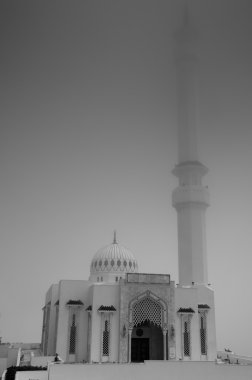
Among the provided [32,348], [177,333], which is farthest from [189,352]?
[32,348]

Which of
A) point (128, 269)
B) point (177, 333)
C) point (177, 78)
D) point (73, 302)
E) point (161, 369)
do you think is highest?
point (177, 78)

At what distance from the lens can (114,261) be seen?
138 ft

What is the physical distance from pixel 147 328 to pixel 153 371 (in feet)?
26.1

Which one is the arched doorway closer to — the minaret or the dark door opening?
the dark door opening

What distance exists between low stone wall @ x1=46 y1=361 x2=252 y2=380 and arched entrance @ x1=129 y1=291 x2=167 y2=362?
4955mm

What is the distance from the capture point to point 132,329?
36.0 m

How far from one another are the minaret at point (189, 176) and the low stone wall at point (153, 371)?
14.0 m

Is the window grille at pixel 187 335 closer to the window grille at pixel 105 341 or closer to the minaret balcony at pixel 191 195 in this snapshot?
the window grille at pixel 105 341

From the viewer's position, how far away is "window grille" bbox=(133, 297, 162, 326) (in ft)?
115

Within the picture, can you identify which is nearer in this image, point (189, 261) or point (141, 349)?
point (141, 349)

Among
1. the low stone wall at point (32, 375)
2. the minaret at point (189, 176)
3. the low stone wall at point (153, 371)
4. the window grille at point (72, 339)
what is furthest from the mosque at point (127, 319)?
the minaret at point (189, 176)

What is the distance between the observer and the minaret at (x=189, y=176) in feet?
147

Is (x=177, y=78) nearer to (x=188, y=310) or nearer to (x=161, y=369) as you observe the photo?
(x=188, y=310)

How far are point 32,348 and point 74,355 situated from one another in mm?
15725
